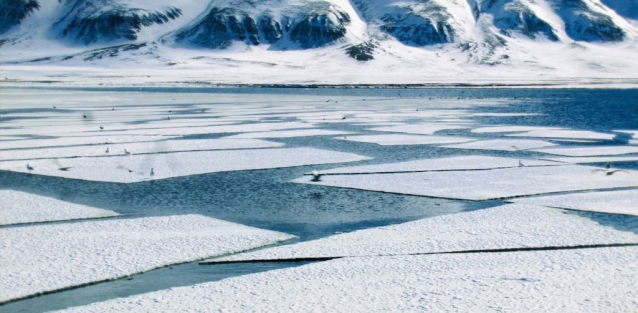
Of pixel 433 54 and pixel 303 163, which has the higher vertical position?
pixel 303 163

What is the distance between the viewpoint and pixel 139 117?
25.6 m

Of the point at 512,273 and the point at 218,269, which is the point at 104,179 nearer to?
the point at 218,269

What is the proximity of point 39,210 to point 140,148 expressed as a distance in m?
6.70

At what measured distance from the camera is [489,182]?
1127 cm

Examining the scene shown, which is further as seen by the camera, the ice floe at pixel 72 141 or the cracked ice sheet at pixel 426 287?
the ice floe at pixel 72 141

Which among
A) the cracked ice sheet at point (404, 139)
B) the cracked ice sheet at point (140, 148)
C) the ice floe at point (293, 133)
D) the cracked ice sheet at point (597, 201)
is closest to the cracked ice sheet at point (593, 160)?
the cracked ice sheet at point (597, 201)

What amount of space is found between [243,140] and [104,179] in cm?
596

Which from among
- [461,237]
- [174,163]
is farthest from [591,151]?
[461,237]

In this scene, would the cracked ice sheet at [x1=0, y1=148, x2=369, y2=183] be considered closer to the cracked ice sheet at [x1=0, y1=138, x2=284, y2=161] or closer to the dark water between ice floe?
the dark water between ice floe

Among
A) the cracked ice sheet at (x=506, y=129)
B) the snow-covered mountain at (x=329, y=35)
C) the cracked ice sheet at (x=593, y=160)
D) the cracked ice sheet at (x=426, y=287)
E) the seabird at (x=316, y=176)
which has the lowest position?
the snow-covered mountain at (x=329, y=35)

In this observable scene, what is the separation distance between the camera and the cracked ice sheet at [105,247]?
20.6 feet

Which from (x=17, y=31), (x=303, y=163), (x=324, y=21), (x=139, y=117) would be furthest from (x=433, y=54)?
(x=303, y=163)

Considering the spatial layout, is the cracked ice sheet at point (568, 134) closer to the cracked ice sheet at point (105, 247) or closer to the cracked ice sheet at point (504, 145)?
the cracked ice sheet at point (504, 145)

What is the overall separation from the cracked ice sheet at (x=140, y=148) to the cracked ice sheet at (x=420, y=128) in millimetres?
4473
